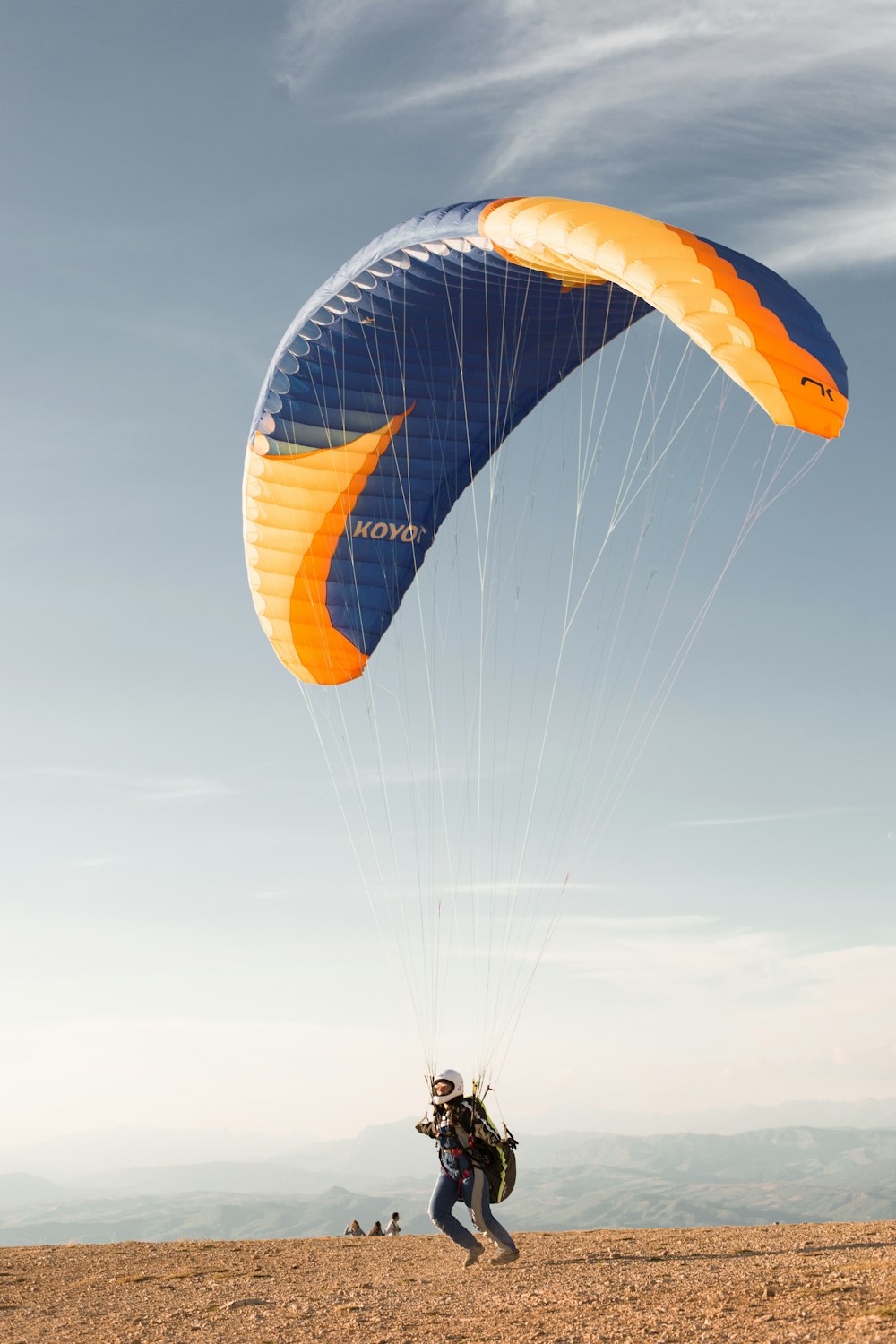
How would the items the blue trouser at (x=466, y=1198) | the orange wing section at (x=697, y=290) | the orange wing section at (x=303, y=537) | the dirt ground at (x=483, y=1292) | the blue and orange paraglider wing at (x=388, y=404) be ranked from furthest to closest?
the orange wing section at (x=303, y=537)
the blue and orange paraglider wing at (x=388, y=404)
the blue trouser at (x=466, y=1198)
the orange wing section at (x=697, y=290)
the dirt ground at (x=483, y=1292)

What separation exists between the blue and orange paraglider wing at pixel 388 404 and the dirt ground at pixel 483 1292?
719 cm

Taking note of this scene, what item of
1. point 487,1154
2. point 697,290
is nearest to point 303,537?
point 697,290

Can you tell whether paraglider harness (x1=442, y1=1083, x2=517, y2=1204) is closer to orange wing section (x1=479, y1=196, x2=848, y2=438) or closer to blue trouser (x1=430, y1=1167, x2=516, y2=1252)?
blue trouser (x1=430, y1=1167, x2=516, y2=1252)

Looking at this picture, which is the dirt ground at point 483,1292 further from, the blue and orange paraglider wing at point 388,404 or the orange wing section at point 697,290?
the blue and orange paraglider wing at point 388,404

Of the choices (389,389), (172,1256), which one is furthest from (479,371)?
(172,1256)

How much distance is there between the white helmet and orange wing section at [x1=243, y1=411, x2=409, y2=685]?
621cm

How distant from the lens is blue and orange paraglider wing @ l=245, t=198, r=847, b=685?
12719 mm

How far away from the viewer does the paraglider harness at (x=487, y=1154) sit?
9891 mm

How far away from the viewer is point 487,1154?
32.8 ft

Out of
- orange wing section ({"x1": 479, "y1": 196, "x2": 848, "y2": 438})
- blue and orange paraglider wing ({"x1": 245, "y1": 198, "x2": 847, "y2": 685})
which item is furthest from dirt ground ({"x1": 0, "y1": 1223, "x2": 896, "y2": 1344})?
blue and orange paraglider wing ({"x1": 245, "y1": 198, "x2": 847, "y2": 685})

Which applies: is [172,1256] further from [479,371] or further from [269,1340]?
[479,371]

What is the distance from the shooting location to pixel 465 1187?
9.84 m

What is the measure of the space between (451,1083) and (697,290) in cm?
714

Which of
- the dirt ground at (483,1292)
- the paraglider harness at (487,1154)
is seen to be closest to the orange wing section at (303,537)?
the paraglider harness at (487,1154)
